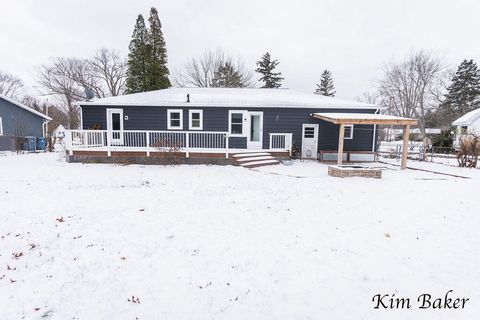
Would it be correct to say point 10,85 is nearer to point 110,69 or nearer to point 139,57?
point 110,69

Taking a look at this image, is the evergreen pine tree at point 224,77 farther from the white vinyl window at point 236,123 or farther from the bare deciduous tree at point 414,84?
the bare deciduous tree at point 414,84

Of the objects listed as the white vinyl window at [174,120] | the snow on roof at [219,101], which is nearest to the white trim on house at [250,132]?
the snow on roof at [219,101]

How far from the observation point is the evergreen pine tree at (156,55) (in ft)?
90.7

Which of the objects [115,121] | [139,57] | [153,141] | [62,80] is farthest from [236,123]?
[62,80]

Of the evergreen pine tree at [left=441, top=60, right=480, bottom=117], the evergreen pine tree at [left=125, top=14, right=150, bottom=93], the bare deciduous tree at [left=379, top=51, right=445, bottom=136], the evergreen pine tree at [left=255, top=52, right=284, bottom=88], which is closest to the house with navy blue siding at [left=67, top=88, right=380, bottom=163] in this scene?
the evergreen pine tree at [left=125, top=14, right=150, bottom=93]

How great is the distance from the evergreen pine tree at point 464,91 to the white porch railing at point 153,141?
117 ft

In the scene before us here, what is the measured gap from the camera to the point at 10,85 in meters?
39.8

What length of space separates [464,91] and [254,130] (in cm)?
3811

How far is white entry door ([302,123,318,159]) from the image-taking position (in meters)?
14.2

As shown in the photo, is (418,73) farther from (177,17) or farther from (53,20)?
(53,20)

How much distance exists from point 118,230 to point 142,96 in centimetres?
1236

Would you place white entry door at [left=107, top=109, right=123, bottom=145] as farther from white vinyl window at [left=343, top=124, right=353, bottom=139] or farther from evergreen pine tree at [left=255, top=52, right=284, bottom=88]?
evergreen pine tree at [left=255, top=52, right=284, bottom=88]

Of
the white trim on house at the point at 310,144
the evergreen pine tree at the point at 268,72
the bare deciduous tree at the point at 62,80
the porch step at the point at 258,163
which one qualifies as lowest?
the porch step at the point at 258,163

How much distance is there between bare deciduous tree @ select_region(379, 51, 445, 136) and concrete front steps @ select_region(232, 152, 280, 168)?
3028 centimetres
